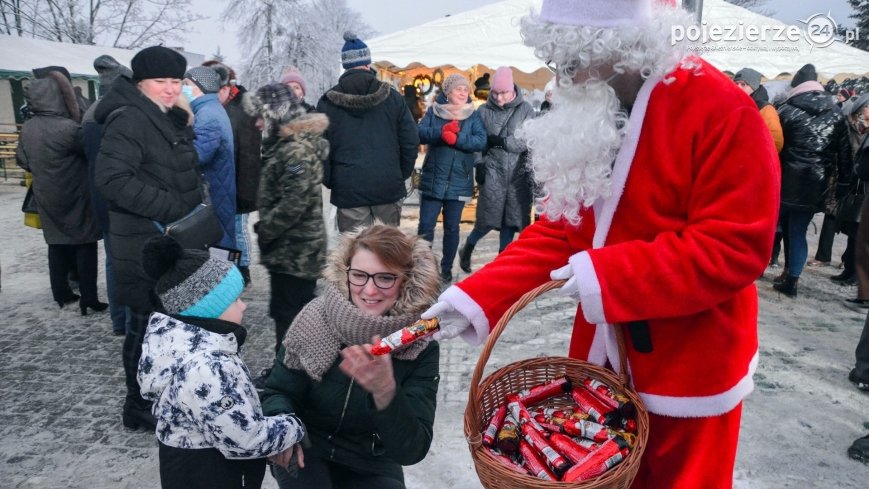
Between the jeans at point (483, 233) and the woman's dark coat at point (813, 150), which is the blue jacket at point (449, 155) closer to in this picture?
the jeans at point (483, 233)

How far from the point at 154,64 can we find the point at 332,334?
6.90 ft

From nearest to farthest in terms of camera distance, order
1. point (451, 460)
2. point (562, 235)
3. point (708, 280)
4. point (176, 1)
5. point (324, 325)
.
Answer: point (708, 280)
point (562, 235)
point (324, 325)
point (451, 460)
point (176, 1)

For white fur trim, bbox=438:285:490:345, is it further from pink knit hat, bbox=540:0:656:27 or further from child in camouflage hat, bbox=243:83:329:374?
child in camouflage hat, bbox=243:83:329:374

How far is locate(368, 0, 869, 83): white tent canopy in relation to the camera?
24.5ft

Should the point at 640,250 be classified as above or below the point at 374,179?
above

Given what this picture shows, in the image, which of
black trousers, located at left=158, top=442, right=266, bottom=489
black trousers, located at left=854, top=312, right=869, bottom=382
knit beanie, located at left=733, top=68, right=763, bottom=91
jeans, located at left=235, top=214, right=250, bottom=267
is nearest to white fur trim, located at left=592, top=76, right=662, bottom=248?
black trousers, located at left=158, top=442, right=266, bottom=489

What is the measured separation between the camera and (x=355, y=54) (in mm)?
4781

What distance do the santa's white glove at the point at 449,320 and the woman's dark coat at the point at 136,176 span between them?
6.88ft

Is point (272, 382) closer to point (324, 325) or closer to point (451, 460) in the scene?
point (324, 325)

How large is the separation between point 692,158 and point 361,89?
12.0 feet

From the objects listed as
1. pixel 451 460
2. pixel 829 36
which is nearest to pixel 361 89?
pixel 451 460

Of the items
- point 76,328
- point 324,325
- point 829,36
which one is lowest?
point 76,328

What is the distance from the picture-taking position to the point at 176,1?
96.4 ft

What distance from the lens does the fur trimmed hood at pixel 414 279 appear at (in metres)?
2.25
